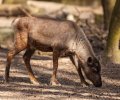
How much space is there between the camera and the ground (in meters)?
10.1

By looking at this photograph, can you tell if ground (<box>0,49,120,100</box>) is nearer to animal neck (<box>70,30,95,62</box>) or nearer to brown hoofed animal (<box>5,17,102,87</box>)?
brown hoofed animal (<box>5,17,102,87</box>)

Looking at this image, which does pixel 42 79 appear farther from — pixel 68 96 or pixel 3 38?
pixel 3 38

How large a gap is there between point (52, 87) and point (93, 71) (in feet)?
3.83

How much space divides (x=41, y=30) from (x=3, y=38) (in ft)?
24.8

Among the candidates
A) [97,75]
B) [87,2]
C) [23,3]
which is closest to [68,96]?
[97,75]

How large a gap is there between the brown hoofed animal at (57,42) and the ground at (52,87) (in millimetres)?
347

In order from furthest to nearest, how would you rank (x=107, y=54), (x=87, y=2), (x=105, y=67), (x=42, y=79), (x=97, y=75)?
(x=87, y=2) < (x=107, y=54) < (x=105, y=67) < (x=42, y=79) < (x=97, y=75)

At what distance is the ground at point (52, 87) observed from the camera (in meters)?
10.1

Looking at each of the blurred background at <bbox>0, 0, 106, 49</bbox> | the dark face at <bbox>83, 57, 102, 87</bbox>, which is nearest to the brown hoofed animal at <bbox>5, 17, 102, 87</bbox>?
the dark face at <bbox>83, 57, 102, 87</bbox>

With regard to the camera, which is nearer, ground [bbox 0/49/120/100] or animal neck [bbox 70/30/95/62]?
ground [bbox 0/49/120/100]

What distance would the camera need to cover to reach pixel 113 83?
12562mm

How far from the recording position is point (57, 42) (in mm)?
12117

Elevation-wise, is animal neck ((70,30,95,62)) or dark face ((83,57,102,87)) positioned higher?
A: animal neck ((70,30,95,62))

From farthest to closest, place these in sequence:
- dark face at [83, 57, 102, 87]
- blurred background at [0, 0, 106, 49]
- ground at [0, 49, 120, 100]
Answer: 1. blurred background at [0, 0, 106, 49]
2. dark face at [83, 57, 102, 87]
3. ground at [0, 49, 120, 100]
